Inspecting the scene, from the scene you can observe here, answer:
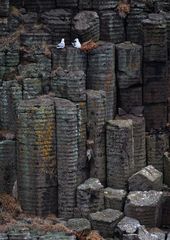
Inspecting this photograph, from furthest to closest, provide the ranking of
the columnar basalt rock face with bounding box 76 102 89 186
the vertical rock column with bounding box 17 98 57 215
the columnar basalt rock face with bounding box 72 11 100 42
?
1. the columnar basalt rock face with bounding box 72 11 100 42
2. the columnar basalt rock face with bounding box 76 102 89 186
3. the vertical rock column with bounding box 17 98 57 215

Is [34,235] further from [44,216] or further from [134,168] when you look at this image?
[134,168]

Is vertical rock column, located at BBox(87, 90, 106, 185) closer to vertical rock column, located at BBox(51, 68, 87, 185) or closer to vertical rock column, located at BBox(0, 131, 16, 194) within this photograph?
vertical rock column, located at BBox(51, 68, 87, 185)

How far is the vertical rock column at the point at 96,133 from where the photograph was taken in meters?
30.8

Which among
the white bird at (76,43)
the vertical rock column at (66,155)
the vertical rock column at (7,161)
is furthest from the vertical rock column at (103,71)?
the vertical rock column at (7,161)

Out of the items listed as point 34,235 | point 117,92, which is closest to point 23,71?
point 117,92

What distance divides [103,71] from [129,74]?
130cm

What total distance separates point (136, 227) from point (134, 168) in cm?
329

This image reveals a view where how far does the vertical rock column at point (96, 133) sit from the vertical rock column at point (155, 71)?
2491mm

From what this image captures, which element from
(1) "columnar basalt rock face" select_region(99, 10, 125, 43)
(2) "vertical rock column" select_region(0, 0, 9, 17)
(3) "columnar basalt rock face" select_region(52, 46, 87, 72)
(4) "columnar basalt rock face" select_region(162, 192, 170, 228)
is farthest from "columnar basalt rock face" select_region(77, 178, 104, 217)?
(2) "vertical rock column" select_region(0, 0, 9, 17)

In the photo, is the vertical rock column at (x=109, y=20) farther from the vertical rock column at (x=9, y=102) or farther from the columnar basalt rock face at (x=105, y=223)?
the columnar basalt rock face at (x=105, y=223)

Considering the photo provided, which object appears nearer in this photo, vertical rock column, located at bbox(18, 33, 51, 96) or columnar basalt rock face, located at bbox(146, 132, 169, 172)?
vertical rock column, located at bbox(18, 33, 51, 96)

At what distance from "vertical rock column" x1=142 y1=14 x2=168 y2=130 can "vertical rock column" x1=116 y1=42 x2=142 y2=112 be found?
0.96 ft

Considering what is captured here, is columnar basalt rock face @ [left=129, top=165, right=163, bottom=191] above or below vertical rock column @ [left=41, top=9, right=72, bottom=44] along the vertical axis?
below

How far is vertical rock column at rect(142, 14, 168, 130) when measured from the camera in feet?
104
